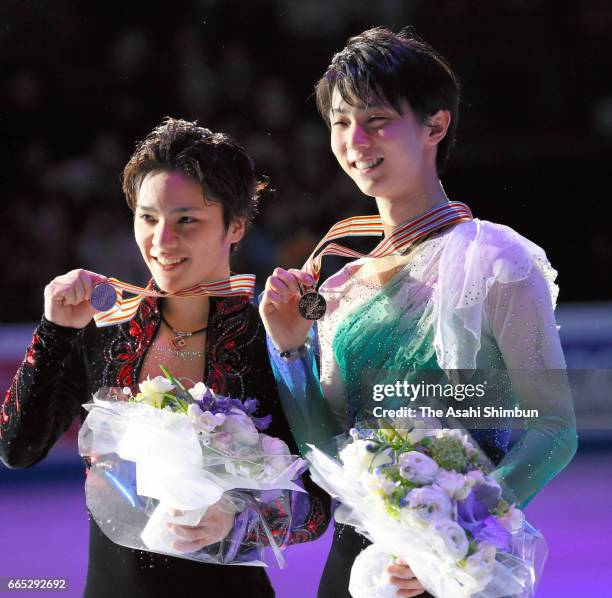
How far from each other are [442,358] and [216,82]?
2595 millimetres

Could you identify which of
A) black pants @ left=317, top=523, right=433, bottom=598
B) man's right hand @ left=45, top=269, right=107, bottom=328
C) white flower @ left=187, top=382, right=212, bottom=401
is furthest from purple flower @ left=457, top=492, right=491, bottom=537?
man's right hand @ left=45, top=269, right=107, bottom=328

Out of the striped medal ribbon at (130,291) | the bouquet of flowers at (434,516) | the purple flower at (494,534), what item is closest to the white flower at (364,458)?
the bouquet of flowers at (434,516)

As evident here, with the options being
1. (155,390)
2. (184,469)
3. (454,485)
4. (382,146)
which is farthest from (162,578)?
(382,146)

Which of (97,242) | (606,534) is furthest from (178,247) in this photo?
(606,534)

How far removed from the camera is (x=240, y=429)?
99.3 inches

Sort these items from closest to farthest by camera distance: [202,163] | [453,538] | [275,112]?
[453,538], [202,163], [275,112]

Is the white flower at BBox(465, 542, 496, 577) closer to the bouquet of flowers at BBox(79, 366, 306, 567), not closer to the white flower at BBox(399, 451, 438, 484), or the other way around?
the white flower at BBox(399, 451, 438, 484)

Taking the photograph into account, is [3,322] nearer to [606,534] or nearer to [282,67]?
[282,67]

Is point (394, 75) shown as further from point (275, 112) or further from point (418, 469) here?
point (275, 112)

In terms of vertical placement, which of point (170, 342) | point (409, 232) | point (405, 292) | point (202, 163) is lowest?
point (170, 342)

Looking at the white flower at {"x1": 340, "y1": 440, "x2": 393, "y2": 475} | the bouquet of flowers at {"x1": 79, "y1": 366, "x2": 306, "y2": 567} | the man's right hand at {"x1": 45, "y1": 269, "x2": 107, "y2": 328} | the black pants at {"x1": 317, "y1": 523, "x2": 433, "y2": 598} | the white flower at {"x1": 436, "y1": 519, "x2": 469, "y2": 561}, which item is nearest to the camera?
the white flower at {"x1": 436, "y1": 519, "x2": 469, "y2": 561}

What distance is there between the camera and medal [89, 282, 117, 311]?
2.71 metres

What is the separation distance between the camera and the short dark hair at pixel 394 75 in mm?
2627

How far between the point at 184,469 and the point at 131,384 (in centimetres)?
39
